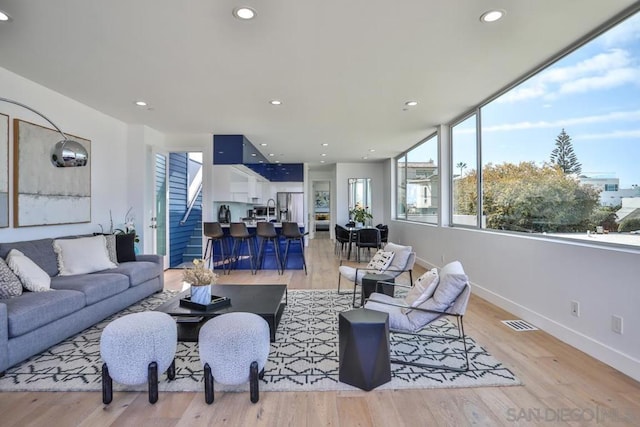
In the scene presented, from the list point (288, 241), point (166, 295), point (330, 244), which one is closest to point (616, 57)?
point (288, 241)

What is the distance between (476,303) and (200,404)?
350 cm

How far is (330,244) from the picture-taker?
10617 mm

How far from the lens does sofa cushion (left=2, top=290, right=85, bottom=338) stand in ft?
7.99

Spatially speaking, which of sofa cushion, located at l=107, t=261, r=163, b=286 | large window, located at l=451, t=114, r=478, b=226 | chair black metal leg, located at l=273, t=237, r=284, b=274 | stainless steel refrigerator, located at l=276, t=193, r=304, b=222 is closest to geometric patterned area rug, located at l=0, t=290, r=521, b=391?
sofa cushion, located at l=107, t=261, r=163, b=286

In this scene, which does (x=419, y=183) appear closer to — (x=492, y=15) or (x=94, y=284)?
(x=492, y=15)

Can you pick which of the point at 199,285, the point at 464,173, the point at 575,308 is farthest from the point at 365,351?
the point at 464,173

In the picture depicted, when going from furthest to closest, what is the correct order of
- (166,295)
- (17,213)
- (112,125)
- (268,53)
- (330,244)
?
(330,244) < (112,125) < (166,295) < (17,213) < (268,53)

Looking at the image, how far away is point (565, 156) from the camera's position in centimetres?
319

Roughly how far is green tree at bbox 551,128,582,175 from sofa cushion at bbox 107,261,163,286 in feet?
16.2

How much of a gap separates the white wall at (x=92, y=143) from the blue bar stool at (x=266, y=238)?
7.44 feet

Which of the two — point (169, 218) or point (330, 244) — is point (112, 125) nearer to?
point (169, 218)

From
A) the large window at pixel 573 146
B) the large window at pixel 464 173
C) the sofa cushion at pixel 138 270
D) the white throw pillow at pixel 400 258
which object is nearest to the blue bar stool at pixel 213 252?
the sofa cushion at pixel 138 270

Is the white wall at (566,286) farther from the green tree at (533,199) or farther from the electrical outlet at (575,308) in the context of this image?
the green tree at (533,199)

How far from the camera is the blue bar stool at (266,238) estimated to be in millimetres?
5996
